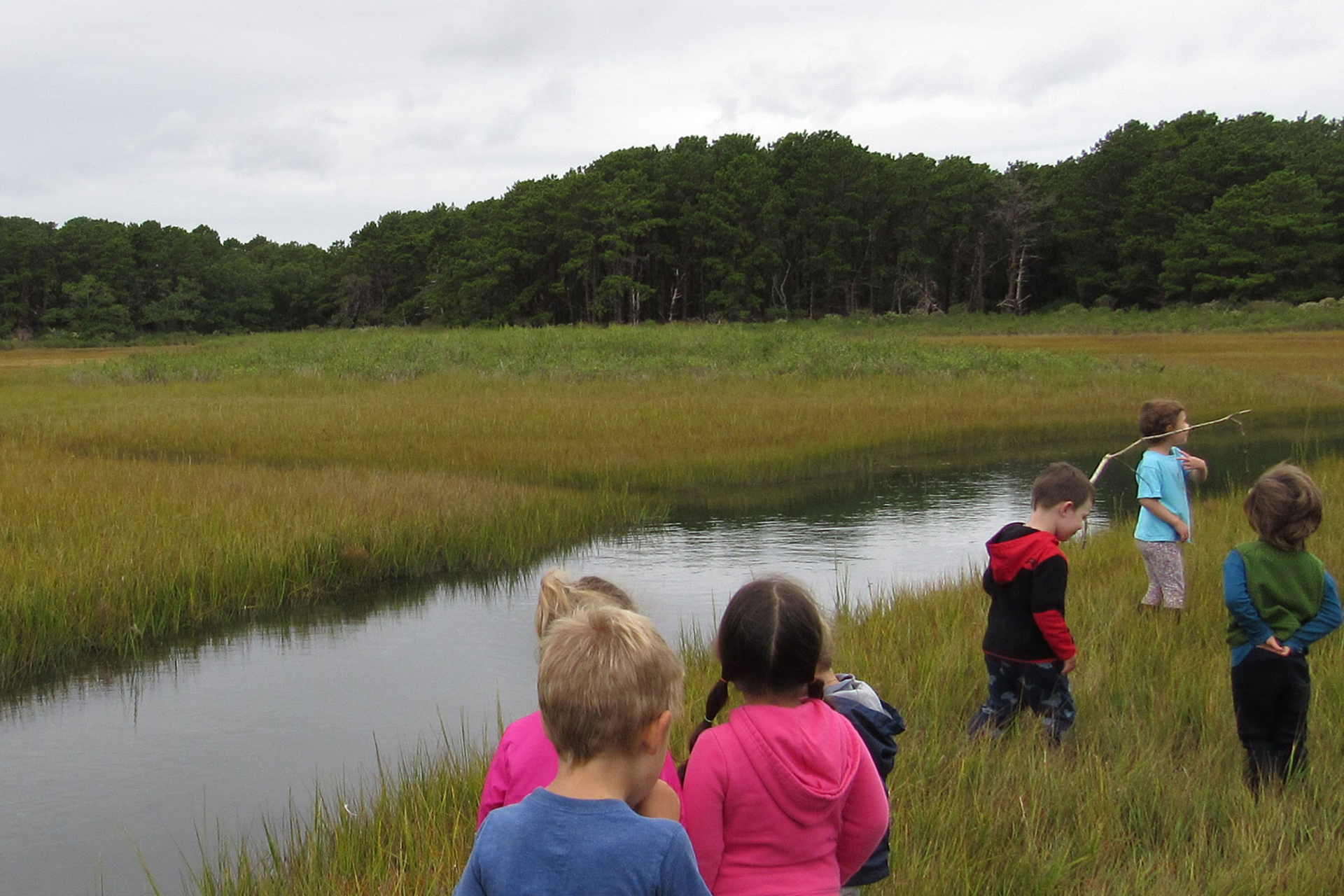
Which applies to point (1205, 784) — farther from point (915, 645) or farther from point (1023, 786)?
point (915, 645)

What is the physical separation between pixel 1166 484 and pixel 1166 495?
69 mm

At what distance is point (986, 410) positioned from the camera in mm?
20656

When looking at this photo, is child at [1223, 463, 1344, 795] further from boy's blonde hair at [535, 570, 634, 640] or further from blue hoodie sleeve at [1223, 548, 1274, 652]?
boy's blonde hair at [535, 570, 634, 640]

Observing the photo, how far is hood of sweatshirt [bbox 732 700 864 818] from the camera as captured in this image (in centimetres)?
238

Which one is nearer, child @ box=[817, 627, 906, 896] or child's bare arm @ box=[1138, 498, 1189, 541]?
child @ box=[817, 627, 906, 896]

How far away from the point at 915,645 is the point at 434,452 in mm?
9913

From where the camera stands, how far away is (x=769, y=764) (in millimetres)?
2391

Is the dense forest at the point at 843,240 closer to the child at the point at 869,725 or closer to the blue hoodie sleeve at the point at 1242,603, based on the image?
the blue hoodie sleeve at the point at 1242,603

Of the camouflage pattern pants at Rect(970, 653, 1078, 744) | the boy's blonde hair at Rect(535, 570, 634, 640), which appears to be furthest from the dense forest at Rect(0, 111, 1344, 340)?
the boy's blonde hair at Rect(535, 570, 634, 640)

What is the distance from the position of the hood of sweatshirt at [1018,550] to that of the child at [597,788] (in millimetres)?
2534

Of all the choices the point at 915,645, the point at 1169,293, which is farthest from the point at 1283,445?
the point at 1169,293

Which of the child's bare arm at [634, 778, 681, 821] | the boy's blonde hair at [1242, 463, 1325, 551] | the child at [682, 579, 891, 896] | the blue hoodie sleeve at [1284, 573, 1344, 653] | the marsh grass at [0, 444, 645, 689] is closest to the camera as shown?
the child's bare arm at [634, 778, 681, 821]

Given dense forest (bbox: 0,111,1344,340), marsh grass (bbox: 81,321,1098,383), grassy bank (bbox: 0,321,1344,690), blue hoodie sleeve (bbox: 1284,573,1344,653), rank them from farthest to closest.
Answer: dense forest (bbox: 0,111,1344,340), marsh grass (bbox: 81,321,1098,383), grassy bank (bbox: 0,321,1344,690), blue hoodie sleeve (bbox: 1284,573,1344,653)

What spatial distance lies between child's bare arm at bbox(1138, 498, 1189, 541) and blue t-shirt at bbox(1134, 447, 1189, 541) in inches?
0.9
